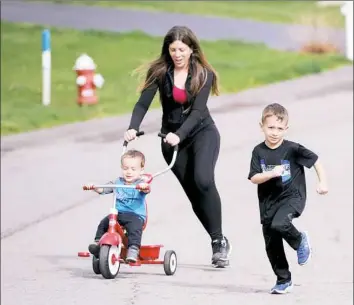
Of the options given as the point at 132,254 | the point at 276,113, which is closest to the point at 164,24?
the point at 132,254

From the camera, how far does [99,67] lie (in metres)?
26.6

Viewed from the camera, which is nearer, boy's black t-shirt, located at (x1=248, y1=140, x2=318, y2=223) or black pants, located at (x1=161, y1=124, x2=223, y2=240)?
boy's black t-shirt, located at (x1=248, y1=140, x2=318, y2=223)

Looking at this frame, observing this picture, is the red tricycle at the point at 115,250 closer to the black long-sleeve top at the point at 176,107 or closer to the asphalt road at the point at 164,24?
the black long-sleeve top at the point at 176,107

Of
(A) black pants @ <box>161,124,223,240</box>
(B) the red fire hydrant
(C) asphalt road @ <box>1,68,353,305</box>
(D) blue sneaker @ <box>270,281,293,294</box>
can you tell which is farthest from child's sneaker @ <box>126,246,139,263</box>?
(B) the red fire hydrant

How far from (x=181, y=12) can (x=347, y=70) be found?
892 centimetres

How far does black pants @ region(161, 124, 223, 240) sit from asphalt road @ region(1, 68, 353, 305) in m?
0.55

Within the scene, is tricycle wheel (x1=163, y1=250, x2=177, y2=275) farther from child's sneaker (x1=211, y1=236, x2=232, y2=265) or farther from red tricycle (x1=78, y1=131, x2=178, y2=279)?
child's sneaker (x1=211, y1=236, x2=232, y2=265)

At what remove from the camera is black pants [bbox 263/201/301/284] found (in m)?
8.40

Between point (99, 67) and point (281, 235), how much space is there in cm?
1824

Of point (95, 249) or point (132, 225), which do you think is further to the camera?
point (132, 225)

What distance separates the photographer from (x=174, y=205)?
18656 millimetres

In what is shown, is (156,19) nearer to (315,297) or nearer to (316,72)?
(316,72)

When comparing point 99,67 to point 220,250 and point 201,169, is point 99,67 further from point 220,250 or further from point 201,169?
point 201,169

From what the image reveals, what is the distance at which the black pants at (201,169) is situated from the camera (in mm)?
9516
